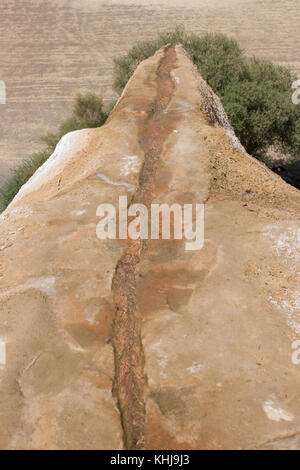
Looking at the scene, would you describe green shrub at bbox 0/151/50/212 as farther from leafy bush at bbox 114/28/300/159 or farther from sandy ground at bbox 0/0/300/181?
leafy bush at bbox 114/28/300/159

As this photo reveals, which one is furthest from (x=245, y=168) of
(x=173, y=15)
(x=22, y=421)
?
(x=173, y=15)

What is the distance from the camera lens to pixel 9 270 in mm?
4414

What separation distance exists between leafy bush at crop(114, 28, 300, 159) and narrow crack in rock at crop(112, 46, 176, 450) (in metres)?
8.58

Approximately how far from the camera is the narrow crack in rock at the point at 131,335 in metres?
3.15

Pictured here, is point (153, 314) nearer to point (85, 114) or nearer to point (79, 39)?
point (85, 114)

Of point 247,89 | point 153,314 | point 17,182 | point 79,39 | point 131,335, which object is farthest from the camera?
point 79,39

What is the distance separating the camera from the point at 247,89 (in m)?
14.1

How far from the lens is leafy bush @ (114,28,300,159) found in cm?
1398

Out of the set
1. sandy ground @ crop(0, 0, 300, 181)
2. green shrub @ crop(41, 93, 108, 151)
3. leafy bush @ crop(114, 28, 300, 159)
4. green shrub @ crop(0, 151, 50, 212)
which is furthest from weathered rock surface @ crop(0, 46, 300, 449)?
sandy ground @ crop(0, 0, 300, 181)

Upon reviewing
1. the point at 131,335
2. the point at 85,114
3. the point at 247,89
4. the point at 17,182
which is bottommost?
the point at 17,182

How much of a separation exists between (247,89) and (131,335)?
12.3 metres

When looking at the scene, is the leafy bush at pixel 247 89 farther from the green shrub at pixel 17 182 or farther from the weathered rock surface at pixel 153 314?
the weathered rock surface at pixel 153 314

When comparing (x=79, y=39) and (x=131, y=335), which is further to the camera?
(x=79, y=39)

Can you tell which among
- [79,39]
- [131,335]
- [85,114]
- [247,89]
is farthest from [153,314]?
[79,39]
